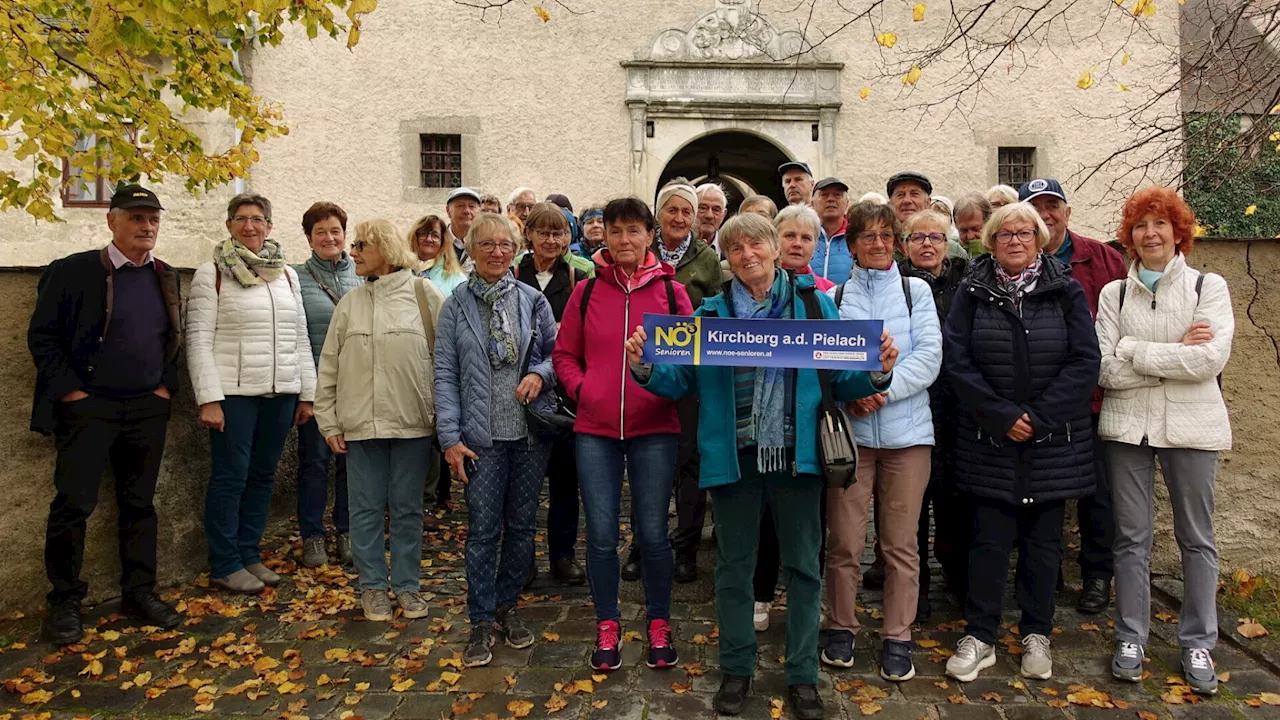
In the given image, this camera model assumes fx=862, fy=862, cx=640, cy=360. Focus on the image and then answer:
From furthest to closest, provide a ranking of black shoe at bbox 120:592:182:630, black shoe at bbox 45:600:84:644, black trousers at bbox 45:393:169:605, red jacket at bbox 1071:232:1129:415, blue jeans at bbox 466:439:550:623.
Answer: red jacket at bbox 1071:232:1129:415 < black shoe at bbox 120:592:182:630 < black trousers at bbox 45:393:169:605 < black shoe at bbox 45:600:84:644 < blue jeans at bbox 466:439:550:623

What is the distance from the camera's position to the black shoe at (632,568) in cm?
505

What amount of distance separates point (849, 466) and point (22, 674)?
3738 millimetres

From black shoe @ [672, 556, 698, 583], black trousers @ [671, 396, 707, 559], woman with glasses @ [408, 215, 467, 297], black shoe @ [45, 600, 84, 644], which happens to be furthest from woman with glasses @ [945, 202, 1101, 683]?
black shoe @ [45, 600, 84, 644]

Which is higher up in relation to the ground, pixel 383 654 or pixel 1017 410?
pixel 1017 410

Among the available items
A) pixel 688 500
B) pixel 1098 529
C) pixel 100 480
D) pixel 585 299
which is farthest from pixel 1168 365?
pixel 100 480

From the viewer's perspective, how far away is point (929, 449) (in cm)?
387

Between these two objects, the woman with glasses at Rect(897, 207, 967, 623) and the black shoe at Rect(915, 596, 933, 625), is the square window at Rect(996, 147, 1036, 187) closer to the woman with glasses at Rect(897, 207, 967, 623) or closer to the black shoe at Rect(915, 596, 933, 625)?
the woman with glasses at Rect(897, 207, 967, 623)

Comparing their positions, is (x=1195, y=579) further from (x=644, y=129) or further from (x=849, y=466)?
(x=644, y=129)

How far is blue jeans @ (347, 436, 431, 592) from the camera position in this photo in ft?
14.8

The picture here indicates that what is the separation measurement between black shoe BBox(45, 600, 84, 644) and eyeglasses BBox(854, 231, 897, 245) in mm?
4201

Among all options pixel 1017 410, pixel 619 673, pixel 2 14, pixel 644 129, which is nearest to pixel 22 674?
pixel 619 673

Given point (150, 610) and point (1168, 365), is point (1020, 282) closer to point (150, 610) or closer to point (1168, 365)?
point (1168, 365)

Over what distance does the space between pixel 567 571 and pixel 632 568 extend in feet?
1.26

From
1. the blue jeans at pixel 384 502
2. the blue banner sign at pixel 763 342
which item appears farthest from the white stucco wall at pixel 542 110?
the blue banner sign at pixel 763 342
